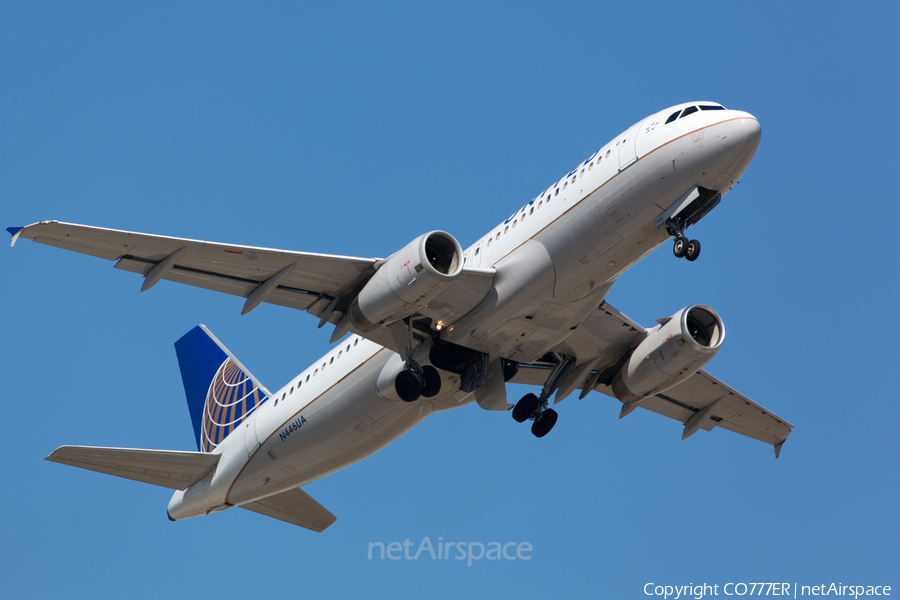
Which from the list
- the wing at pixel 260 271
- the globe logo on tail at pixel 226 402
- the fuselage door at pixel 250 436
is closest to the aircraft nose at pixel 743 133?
the wing at pixel 260 271

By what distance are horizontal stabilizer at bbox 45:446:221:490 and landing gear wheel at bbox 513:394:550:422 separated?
27.1 feet

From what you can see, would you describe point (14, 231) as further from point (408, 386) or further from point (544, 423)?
point (544, 423)

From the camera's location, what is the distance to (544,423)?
78.9 ft

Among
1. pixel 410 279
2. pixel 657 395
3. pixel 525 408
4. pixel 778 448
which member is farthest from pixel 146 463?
pixel 778 448

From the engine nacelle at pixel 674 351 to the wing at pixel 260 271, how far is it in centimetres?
577

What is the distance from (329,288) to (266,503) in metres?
9.27

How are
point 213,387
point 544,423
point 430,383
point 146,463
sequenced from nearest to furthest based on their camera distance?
point 430,383 → point 544,423 → point 146,463 → point 213,387

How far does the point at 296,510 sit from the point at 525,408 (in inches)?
311

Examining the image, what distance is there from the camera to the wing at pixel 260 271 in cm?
1867

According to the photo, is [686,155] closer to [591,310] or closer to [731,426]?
[591,310]

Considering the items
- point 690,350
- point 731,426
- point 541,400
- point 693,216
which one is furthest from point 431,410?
point 731,426

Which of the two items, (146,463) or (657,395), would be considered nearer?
(146,463)

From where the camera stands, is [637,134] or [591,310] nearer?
[637,134]

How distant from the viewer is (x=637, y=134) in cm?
1950
